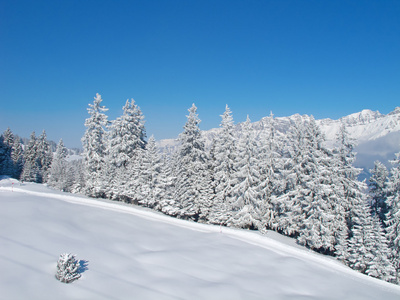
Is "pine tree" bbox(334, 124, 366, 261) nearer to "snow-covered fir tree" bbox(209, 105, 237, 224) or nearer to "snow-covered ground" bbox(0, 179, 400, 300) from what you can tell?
"snow-covered fir tree" bbox(209, 105, 237, 224)

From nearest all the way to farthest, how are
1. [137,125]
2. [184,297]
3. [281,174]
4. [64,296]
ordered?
[64,296]
[184,297]
[281,174]
[137,125]

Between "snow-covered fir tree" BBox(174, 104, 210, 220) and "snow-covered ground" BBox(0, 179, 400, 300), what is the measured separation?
11.5m

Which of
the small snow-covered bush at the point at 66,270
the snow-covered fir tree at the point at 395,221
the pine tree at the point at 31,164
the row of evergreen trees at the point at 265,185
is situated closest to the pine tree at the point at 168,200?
the row of evergreen trees at the point at 265,185

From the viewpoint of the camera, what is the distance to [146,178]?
113 ft

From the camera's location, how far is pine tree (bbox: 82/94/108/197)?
38625 millimetres

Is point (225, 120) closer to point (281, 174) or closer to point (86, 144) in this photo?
point (281, 174)

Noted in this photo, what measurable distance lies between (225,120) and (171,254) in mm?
23890

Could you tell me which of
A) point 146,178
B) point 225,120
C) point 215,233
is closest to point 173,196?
point 146,178

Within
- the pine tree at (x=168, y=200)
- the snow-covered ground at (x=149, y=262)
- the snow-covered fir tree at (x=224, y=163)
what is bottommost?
the snow-covered ground at (x=149, y=262)

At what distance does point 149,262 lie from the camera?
12.8 metres

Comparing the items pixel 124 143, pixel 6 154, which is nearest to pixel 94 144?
pixel 124 143

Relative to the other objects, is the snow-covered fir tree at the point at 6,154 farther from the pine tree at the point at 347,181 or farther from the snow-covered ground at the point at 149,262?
the pine tree at the point at 347,181

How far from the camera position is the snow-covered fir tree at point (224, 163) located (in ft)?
107

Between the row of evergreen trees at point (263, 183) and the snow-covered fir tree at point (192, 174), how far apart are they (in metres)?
0.14
